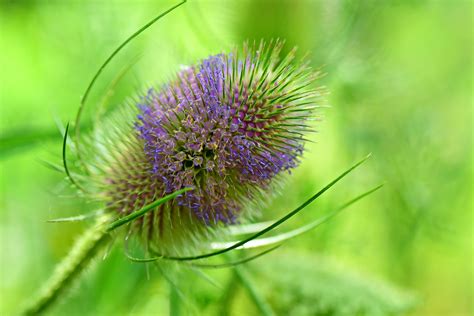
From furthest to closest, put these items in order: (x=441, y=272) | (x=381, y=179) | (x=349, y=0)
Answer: (x=441, y=272)
(x=381, y=179)
(x=349, y=0)

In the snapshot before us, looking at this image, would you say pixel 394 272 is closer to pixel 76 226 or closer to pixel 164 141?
pixel 76 226

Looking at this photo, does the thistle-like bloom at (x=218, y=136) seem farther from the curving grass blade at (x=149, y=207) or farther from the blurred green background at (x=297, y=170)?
the blurred green background at (x=297, y=170)

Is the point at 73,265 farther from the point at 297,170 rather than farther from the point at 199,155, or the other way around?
the point at 297,170

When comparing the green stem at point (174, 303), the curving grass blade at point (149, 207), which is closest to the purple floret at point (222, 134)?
the curving grass blade at point (149, 207)

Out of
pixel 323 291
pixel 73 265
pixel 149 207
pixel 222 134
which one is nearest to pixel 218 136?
pixel 222 134

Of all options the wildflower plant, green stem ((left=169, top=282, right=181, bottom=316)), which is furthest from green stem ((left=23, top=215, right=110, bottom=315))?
green stem ((left=169, top=282, right=181, bottom=316))

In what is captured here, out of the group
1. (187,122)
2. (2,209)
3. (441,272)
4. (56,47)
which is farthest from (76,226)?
(441,272)
